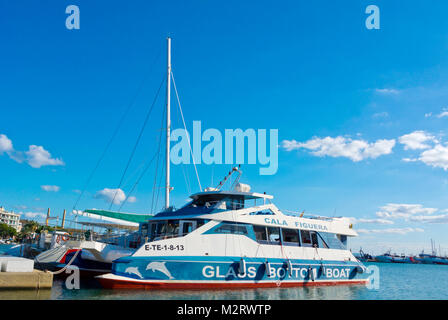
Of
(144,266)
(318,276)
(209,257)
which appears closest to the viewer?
(144,266)

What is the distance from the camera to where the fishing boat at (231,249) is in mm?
15251

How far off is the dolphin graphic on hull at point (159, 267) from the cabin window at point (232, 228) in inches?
119

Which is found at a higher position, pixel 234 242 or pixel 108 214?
pixel 108 214

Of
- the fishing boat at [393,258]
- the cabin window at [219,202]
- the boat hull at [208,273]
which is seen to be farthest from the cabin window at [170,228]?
the fishing boat at [393,258]

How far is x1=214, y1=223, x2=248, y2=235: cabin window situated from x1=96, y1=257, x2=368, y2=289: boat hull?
1.32m

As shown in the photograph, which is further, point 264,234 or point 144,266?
point 264,234

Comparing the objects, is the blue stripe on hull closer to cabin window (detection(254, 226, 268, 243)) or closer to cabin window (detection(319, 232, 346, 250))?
cabin window (detection(254, 226, 268, 243))

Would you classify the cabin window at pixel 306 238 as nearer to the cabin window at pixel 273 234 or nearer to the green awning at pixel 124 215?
the cabin window at pixel 273 234

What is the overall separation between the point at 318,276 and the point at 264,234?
4266 mm

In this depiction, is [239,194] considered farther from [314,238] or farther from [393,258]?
[393,258]

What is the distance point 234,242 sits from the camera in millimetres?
17266

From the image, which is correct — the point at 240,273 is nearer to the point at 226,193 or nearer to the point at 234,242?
the point at 234,242
